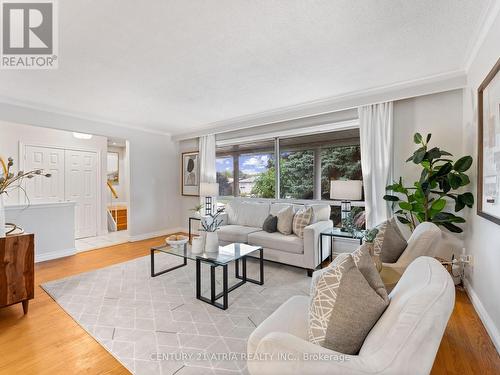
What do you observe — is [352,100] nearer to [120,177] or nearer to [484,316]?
[484,316]

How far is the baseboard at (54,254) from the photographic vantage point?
3883 millimetres

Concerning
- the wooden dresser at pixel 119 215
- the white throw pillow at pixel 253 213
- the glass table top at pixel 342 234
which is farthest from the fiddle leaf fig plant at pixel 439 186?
the wooden dresser at pixel 119 215

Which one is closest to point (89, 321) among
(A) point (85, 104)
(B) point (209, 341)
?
(B) point (209, 341)

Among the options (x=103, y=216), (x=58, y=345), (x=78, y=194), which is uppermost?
(x=78, y=194)

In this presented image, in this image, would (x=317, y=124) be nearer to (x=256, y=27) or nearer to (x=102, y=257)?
(x=256, y=27)

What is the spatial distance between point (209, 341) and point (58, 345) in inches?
44.9

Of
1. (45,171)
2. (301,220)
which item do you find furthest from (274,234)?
(45,171)

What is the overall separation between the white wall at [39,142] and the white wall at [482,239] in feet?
19.3

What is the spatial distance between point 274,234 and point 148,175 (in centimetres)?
334

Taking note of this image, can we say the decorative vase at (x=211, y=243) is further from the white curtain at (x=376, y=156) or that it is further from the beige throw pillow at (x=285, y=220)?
the white curtain at (x=376, y=156)

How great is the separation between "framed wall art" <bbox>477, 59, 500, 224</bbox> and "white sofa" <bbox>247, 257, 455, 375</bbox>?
1284 mm

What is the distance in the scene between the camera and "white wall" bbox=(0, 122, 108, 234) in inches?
176

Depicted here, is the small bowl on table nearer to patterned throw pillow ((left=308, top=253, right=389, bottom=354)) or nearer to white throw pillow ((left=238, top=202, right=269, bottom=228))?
white throw pillow ((left=238, top=202, right=269, bottom=228))

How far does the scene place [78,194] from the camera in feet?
17.9
